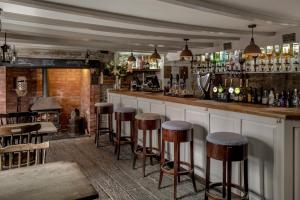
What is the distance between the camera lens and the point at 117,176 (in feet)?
12.7

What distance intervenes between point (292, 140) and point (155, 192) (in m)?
1.66

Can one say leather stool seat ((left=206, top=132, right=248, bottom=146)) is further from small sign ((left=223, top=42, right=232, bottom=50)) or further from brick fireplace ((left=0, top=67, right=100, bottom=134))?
brick fireplace ((left=0, top=67, right=100, bottom=134))

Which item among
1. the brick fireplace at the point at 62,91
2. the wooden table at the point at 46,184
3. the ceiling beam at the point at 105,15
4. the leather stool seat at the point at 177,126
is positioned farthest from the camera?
the brick fireplace at the point at 62,91

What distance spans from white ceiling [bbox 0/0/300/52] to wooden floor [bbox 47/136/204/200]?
209 cm

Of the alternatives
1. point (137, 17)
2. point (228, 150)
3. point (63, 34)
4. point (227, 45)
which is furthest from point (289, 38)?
point (63, 34)

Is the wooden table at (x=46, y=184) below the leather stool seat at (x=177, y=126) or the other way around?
below

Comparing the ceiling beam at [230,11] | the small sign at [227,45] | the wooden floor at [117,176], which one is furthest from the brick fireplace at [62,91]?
the ceiling beam at [230,11]

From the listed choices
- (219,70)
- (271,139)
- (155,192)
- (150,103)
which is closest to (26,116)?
(150,103)

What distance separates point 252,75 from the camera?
6.08 meters

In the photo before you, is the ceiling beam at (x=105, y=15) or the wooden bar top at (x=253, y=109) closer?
the wooden bar top at (x=253, y=109)

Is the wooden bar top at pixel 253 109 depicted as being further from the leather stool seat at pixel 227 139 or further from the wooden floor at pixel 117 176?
the wooden floor at pixel 117 176

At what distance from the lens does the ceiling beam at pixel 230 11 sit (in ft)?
8.70

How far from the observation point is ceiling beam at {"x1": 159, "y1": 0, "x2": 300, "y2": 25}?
8.70ft

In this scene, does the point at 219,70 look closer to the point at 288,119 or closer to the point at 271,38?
the point at 271,38
